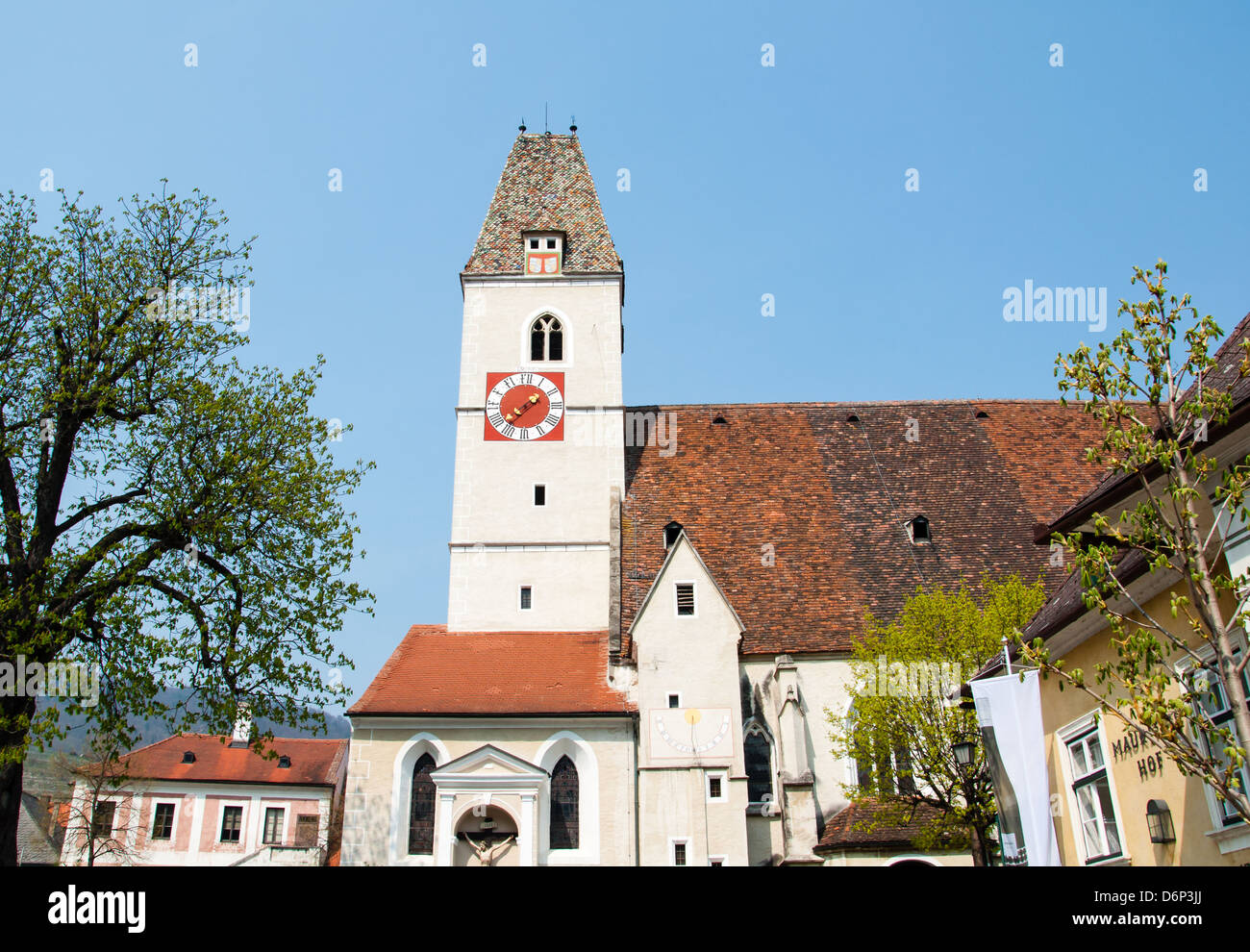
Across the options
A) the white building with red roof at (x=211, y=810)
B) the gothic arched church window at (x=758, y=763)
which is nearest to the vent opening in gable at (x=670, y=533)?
the gothic arched church window at (x=758, y=763)

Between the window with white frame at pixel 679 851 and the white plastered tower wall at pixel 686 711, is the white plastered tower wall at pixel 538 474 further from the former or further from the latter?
the window with white frame at pixel 679 851

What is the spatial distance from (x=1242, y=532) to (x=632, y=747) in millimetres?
16225

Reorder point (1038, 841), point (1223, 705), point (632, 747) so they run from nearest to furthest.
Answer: point (1223, 705), point (1038, 841), point (632, 747)

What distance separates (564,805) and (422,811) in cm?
315

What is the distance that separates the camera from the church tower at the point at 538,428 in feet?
93.0

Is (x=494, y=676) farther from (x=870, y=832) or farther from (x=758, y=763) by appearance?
(x=870, y=832)

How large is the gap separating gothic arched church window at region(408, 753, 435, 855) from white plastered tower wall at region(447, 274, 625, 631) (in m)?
4.71

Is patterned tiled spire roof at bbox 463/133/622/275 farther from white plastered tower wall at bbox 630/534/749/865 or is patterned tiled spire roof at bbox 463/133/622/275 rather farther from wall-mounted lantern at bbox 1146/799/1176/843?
wall-mounted lantern at bbox 1146/799/1176/843

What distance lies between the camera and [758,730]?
2508cm

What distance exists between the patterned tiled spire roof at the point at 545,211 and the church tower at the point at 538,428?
7 centimetres

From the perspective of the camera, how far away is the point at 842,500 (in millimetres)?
30578

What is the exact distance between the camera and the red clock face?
98.7 feet
